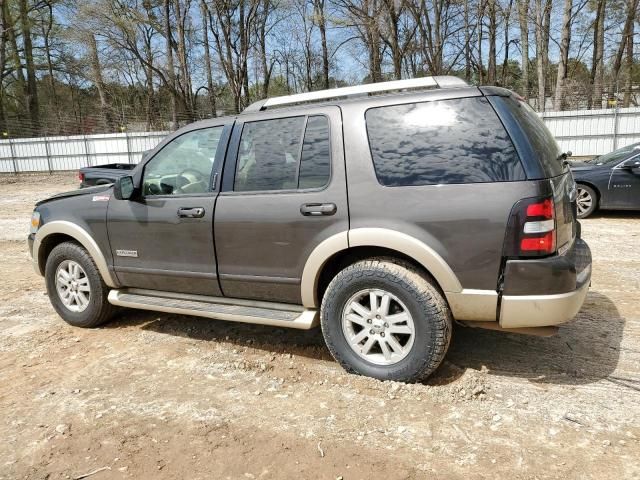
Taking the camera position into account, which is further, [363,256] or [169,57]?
[169,57]

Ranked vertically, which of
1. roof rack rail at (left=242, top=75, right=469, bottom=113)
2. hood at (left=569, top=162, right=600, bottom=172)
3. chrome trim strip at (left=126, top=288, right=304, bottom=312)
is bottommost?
chrome trim strip at (left=126, top=288, right=304, bottom=312)

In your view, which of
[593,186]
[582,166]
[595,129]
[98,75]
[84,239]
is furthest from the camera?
[98,75]

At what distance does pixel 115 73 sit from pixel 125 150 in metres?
11.6

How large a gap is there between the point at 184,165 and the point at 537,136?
264cm

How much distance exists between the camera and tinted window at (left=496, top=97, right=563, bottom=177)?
3059 mm

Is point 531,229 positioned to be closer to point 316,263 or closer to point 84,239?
point 316,263

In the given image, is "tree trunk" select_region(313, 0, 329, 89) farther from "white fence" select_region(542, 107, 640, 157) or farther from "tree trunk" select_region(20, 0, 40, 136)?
"tree trunk" select_region(20, 0, 40, 136)

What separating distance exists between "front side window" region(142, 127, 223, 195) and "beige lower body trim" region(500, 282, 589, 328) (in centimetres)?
231

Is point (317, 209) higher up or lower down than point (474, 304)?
higher up

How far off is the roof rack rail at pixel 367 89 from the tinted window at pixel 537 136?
358 mm

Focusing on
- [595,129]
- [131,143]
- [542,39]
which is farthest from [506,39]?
[131,143]

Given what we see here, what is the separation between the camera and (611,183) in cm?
901

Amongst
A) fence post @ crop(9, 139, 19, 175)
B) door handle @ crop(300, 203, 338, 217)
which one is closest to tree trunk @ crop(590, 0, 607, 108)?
door handle @ crop(300, 203, 338, 217)

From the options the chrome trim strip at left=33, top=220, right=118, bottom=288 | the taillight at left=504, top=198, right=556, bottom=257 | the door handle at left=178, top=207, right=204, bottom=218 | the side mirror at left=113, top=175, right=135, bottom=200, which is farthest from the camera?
the chrome trim strip at left=33, top=220, right=118, bottom=288
